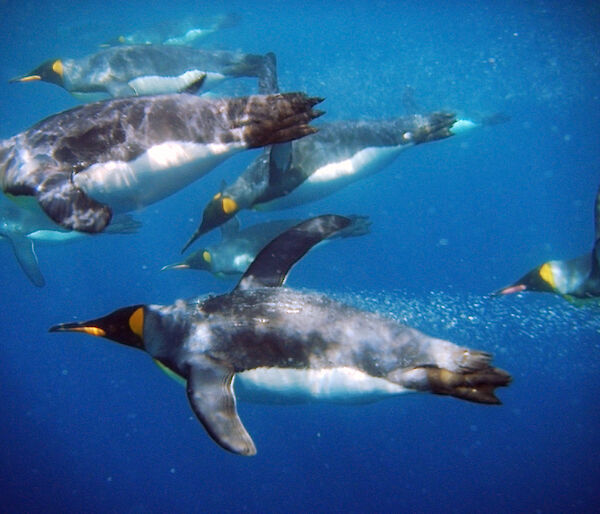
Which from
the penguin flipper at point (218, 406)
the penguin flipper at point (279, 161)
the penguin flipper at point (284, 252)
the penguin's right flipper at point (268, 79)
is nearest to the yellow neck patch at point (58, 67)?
the penguin's right flipper at point (268, 79)

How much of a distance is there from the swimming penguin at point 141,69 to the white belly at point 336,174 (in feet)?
7.16

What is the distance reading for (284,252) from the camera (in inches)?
148

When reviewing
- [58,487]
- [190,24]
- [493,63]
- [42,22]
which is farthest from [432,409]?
[493,63]

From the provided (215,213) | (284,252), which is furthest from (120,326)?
(215,213)

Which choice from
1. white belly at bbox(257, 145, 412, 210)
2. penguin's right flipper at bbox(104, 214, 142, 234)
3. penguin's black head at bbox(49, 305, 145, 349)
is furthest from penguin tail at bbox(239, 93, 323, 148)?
penguin's right flipper at bbox(104, 214, 142, 234)

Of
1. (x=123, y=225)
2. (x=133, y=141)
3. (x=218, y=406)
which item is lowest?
(x=123, y=225)

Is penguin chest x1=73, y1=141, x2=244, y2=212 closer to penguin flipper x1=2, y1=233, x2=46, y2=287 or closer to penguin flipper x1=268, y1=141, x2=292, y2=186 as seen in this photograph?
penguin flipper x1=268, y1=141, x2=292, y2=186

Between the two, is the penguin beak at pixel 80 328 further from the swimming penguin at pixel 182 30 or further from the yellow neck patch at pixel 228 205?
the swimming penguin at pixel 182 30

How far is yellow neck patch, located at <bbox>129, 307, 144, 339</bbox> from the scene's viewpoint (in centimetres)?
308

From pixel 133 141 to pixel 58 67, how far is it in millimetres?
4209

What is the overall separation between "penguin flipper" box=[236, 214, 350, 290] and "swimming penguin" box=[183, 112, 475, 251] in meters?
1.97

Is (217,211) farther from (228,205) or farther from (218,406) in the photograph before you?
(218,406)

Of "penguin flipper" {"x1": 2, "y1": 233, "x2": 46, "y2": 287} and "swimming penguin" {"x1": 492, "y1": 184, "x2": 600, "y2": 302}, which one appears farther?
"penguin flipper" {"x1": 2, "y1": 233, "x2": 46, "y2": 287}

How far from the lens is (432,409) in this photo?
12.1 meters
